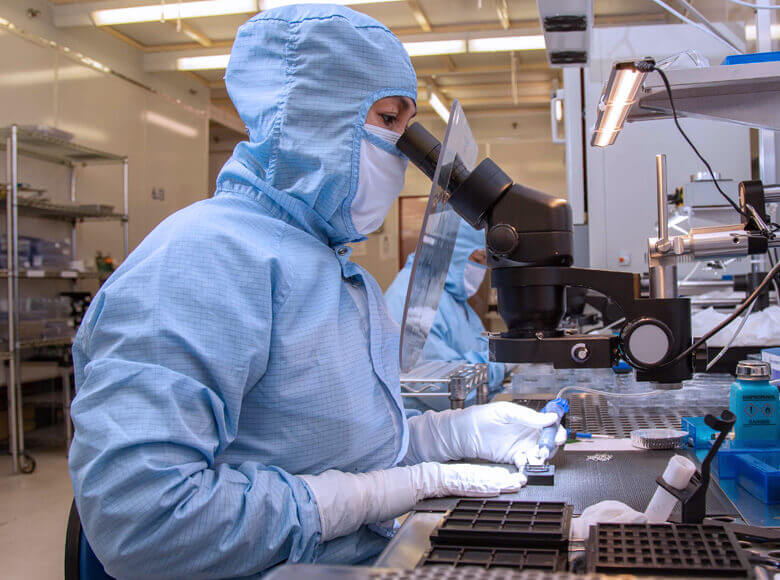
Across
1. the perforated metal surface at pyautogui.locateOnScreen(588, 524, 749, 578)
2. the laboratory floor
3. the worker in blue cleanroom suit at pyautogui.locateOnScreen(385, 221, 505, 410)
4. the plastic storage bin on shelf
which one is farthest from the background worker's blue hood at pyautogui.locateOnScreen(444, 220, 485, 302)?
the plastic storage bin on shelf

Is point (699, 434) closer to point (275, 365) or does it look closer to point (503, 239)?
point (503, 239)

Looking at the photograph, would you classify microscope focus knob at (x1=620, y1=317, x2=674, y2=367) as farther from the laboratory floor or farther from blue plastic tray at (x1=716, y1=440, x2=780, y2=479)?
the laboratory floor

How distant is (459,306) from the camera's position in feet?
11.3

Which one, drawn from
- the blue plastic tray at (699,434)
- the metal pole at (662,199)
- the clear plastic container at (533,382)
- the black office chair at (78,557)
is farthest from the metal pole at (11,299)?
the metal pole at (662,199)

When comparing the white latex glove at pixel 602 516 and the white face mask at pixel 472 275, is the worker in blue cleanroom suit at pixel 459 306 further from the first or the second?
the white latex glove at pixel 602 516

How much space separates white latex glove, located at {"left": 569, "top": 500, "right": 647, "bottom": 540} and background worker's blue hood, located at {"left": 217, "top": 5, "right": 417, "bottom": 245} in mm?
645

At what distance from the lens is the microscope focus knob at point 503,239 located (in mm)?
903

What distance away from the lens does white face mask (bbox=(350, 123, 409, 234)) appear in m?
1.20

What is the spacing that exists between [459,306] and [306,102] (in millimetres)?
2388

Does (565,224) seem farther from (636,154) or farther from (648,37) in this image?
(648,37)

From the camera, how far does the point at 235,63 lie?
3.99 feet

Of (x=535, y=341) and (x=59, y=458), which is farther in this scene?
(x=59, y=458)

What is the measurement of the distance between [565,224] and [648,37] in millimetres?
2633

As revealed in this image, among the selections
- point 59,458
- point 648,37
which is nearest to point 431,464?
point 648,37
